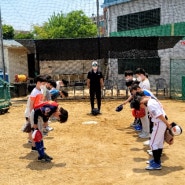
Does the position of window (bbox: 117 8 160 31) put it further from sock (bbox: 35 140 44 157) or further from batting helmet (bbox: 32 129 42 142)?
batting helmet (bbox: 32 129 42 142)

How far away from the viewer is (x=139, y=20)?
2172 centimetres

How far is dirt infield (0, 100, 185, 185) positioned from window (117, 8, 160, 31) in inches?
470

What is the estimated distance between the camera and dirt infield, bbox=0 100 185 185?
5.20m

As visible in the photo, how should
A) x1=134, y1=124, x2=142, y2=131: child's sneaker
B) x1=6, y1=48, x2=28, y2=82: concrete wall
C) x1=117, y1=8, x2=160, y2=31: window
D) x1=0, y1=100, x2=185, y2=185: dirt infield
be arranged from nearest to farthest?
x1=0, y1=100, x2=185, y2=185: dirt infield → x1=134, y1=124, x2=142, y2=131: child's sneaker → x1=6, y1=48, x2=28, y2=82: concrete wall → x1=117, y1=8, x2=160, y2=31: window

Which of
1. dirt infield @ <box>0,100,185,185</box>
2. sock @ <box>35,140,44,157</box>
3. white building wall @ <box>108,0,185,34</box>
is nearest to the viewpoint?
dirt infield @ <box>0,100,185,185</box>

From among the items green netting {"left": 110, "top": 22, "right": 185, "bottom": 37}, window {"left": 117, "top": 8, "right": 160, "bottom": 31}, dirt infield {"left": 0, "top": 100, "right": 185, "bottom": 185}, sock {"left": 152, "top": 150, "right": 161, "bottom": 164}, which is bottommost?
dirt infield {"left": 0, "top": 100, "right": 185, "bottom": 185}

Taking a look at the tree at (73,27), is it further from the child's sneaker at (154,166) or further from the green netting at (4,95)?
the child's sneaker at (154,166)

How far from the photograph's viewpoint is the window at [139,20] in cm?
2056

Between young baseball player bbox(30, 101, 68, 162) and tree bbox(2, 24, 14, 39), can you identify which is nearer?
young baseball player bbox(30, 101, 68, 162)

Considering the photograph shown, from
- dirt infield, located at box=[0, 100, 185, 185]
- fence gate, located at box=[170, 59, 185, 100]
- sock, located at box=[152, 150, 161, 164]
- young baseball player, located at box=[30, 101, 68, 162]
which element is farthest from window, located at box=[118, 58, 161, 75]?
young baseball player, located at box=[30, 101, 68, 162]

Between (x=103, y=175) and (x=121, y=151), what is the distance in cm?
146

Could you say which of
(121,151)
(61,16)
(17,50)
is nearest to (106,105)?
(121,151)

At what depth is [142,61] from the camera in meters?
20.2

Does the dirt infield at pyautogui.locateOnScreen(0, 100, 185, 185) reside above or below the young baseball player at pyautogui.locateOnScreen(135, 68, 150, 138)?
below
